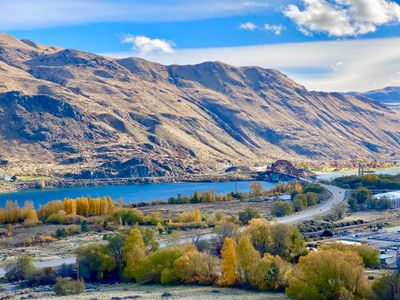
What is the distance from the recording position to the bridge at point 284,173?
184000 millimetres

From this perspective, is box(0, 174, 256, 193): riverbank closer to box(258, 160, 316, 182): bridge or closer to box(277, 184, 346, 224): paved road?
box(258, 160, 316, 182): bridge

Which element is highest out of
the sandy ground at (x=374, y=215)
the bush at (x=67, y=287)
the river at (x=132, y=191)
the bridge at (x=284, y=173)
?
the bridge at (x=284, y=173)

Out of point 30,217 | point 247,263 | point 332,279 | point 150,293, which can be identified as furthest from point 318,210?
point 332,279

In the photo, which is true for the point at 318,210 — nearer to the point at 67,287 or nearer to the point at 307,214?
the point at 307,214

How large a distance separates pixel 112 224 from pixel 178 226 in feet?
30.5

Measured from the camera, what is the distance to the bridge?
184000 millimetres

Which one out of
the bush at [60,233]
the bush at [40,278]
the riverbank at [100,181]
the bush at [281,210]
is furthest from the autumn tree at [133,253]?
the riverbank at [100,181]

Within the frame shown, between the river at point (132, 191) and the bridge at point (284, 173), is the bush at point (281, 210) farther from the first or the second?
the bridge at point (284, 173)

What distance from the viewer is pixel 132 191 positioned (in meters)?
157

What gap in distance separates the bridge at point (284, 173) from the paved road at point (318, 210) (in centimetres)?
5976

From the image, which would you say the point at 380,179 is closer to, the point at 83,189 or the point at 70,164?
the point at 83,189

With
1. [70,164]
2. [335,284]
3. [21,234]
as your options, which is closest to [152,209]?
[21,234]

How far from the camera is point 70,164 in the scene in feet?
650

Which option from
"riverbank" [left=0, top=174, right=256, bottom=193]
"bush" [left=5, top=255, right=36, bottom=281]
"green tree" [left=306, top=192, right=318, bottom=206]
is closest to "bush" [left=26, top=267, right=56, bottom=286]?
"bush" [left=5, top=255, right=36, bottom=281]
